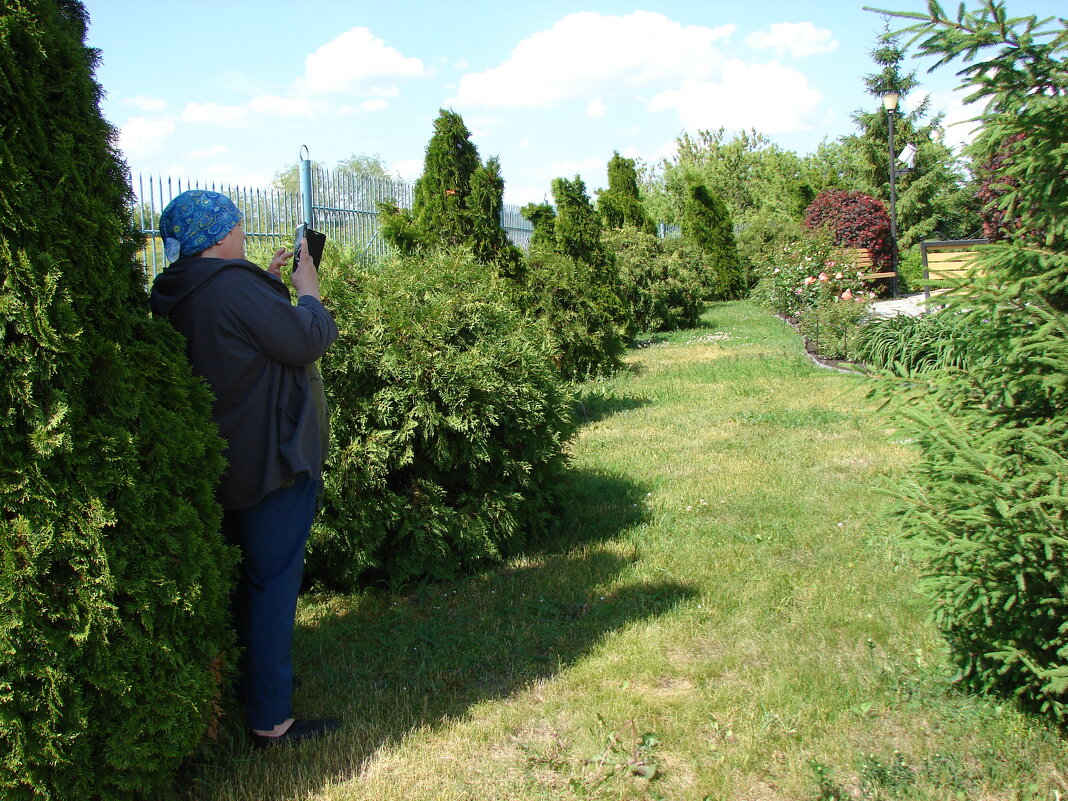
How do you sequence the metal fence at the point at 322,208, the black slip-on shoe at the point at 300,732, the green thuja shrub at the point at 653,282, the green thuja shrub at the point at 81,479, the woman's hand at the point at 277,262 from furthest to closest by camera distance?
1. the green thuja shrub at the point at 653,282
2. the metal fence at the point at 322,208
3. the woman's hand at the point at 277,262
4. the black slip-on shoe at the point at 300,732
5. the green thuja shrub at the point at 81,479

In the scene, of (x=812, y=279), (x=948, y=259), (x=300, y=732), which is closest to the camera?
(x=300, y=732)

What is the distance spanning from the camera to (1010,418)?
2.99 meters

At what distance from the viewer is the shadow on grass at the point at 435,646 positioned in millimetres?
3020

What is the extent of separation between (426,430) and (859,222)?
22.2 meters

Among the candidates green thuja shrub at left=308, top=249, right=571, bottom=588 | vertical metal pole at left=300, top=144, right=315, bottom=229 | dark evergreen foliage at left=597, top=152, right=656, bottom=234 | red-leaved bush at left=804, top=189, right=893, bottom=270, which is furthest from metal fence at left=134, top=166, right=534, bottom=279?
red-leaved bush at left=804, top=189, right=893, bottom=270

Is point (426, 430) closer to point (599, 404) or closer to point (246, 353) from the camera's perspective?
point (246, 353)

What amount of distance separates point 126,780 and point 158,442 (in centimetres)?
102

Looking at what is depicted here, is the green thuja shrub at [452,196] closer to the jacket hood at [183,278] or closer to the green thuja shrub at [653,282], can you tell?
the jacket hood at [183,278]

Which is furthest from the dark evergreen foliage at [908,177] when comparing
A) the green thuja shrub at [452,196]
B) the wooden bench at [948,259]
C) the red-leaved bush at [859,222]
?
the green thuja shrub at [452,196]

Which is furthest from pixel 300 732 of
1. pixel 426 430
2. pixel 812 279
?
pixel 812 279

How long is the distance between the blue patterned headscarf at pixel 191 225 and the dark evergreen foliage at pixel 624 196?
746 inches

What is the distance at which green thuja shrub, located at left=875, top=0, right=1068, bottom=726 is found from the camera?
2.76m

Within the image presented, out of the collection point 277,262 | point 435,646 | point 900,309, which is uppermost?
point 277,262

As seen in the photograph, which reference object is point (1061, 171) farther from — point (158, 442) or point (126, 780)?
point (126, 780)
